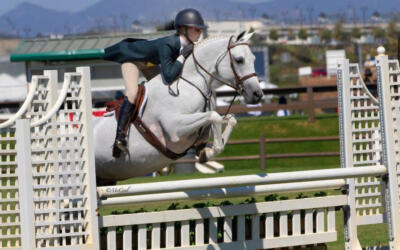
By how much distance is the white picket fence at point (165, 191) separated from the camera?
5.79 meters

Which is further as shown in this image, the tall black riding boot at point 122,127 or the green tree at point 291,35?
the green tree at point 291,35

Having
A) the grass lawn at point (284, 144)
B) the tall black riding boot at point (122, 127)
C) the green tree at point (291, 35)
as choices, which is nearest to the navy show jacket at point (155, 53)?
the tall black riding boot at point (122, 127)

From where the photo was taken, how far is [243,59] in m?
6.61

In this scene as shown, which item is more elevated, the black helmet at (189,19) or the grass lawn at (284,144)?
the black helmet at (189,19)

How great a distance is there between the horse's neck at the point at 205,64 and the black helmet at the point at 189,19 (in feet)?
0.60

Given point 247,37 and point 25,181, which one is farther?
point 247,37

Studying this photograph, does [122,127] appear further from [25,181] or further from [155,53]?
[25,181]

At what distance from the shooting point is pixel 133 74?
700 centimetres

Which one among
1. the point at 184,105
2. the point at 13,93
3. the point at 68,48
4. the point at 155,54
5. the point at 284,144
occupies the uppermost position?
the point at 68,48

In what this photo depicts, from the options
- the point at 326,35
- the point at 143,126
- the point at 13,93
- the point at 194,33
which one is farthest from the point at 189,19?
the point at 326,35

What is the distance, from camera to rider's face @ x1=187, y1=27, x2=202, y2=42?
693 centimetres

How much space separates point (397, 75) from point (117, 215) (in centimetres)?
231

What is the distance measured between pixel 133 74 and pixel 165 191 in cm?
137

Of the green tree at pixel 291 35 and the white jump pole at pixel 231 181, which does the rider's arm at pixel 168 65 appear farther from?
the green tree at pixel 291 35
